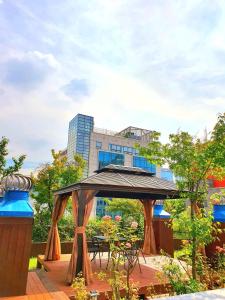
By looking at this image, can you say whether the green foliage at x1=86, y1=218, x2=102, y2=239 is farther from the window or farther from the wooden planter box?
the window

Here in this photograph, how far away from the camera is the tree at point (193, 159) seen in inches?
236

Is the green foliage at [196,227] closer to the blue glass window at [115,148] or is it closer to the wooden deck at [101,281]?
the wooden deck at [101,281]

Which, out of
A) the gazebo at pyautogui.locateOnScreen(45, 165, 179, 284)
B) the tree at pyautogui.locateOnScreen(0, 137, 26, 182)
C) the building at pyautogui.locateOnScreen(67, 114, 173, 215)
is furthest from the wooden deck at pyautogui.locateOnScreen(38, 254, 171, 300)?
the building at pyautogui.locateOnScreen(67, 114, 173, 215)

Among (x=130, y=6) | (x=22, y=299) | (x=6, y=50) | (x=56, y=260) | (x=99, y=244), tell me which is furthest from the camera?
(x=56, y=260)

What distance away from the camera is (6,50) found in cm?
675

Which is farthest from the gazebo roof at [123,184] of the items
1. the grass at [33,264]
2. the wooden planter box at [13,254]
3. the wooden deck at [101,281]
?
the grass at [33,264]

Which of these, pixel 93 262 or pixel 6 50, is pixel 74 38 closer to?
pixel 6 50

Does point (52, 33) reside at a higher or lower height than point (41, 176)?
higher

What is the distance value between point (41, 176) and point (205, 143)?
10833 mm

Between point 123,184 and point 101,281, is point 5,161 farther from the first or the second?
point 101,281

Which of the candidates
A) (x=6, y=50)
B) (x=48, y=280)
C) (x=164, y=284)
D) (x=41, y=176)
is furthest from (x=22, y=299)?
(x=41, y=176)

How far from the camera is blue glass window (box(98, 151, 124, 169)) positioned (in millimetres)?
38781

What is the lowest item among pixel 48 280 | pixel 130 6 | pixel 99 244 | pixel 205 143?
pixel 48 280

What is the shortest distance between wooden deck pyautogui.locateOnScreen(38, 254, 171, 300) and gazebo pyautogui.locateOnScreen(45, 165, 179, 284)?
0.32 meters
